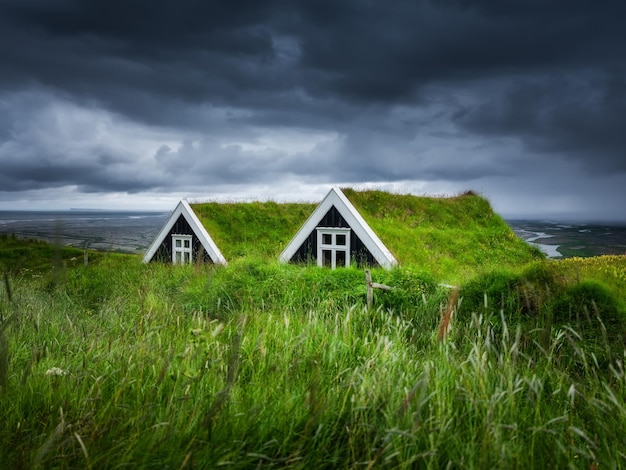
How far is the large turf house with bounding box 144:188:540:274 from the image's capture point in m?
12.2

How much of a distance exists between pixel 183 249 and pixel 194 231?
2.91 ft

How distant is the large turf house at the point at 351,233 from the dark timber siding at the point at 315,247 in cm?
3

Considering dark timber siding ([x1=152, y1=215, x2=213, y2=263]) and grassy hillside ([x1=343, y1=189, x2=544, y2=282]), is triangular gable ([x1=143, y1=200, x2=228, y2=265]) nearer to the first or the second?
dark timber siding ([x1=152, y1=215, x2=213, y2=263])

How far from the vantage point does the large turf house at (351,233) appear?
12.2m

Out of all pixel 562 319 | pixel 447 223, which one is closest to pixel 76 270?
pixel 447 223

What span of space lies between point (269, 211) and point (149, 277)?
206 inches

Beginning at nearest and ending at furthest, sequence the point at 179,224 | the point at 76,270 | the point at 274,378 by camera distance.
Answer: the point at 274,378
the point at 179,224
the point at 76,270

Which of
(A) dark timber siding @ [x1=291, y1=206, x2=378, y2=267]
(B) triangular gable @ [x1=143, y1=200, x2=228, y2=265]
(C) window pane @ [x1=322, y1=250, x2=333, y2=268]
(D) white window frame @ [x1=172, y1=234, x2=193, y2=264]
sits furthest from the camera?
(D) white window frame @ [x1=172, y1=234, x2=193, y2=264]

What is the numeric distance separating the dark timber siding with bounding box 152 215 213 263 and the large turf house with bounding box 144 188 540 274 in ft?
0.11

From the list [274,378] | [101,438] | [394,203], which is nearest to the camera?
[101,438]

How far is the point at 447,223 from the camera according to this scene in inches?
599

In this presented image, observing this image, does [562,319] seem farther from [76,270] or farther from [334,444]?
[76,270]

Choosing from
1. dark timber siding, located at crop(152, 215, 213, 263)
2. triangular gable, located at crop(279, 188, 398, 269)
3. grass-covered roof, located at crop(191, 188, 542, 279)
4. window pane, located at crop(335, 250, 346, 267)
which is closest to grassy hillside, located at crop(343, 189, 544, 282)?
grass-covered roof, located at crop(191, 188, 542, 279)

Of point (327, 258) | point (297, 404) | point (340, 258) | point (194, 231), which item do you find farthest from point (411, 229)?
point (297, 404)
